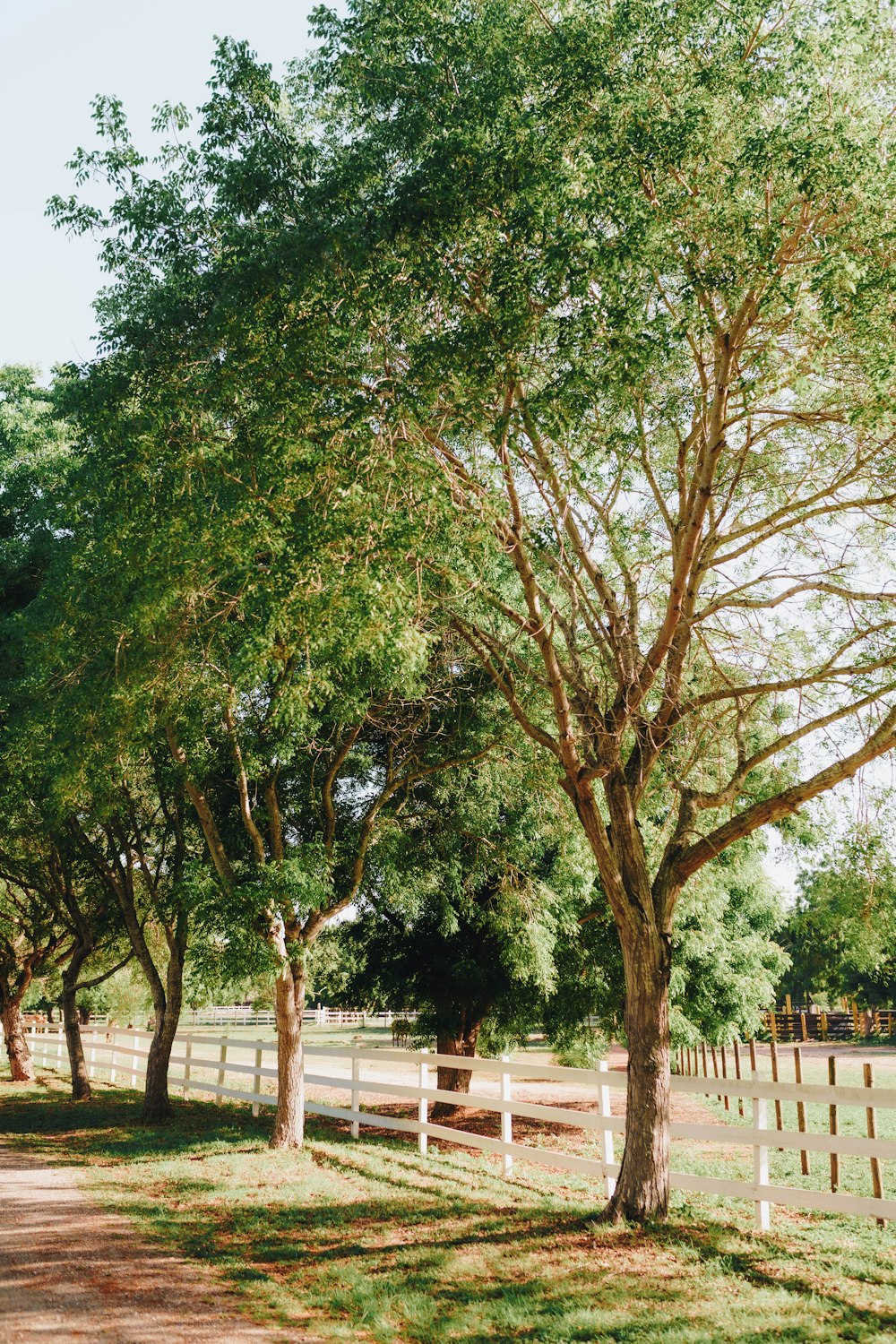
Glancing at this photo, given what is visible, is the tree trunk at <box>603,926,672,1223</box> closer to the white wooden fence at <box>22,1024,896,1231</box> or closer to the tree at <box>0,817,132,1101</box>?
the white wooden fence at <box>22,1024,896,1231</box>

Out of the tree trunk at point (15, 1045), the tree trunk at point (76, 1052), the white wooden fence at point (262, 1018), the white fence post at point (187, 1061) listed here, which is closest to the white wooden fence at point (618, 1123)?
the white fence post at point (187, 1061)

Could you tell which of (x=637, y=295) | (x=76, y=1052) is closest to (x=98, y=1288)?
(x=637, y=295)

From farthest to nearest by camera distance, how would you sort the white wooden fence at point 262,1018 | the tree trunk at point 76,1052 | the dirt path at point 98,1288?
1. the white wooden fence at point 262,1018
2. the tree trunk at point 76,1052
3. the dirt path at point 98,1288

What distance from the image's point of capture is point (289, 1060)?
48.0 feet

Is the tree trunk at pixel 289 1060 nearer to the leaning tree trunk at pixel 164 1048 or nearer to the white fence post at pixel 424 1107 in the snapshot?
the white fence post at pixel 424 1107

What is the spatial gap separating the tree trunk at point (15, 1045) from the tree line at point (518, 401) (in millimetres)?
19604

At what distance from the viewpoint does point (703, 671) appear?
11.7 meters

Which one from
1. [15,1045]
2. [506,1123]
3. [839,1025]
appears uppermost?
[506,1123]

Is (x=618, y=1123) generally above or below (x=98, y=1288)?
above

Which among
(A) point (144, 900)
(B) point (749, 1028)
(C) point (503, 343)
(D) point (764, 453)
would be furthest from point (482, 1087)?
(C) point (503, 343)

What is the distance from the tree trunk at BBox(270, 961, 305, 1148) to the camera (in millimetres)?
14328

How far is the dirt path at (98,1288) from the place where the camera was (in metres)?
6.21

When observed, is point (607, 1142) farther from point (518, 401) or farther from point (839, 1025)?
point (839, 1025)

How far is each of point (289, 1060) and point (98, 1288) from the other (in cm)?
750
